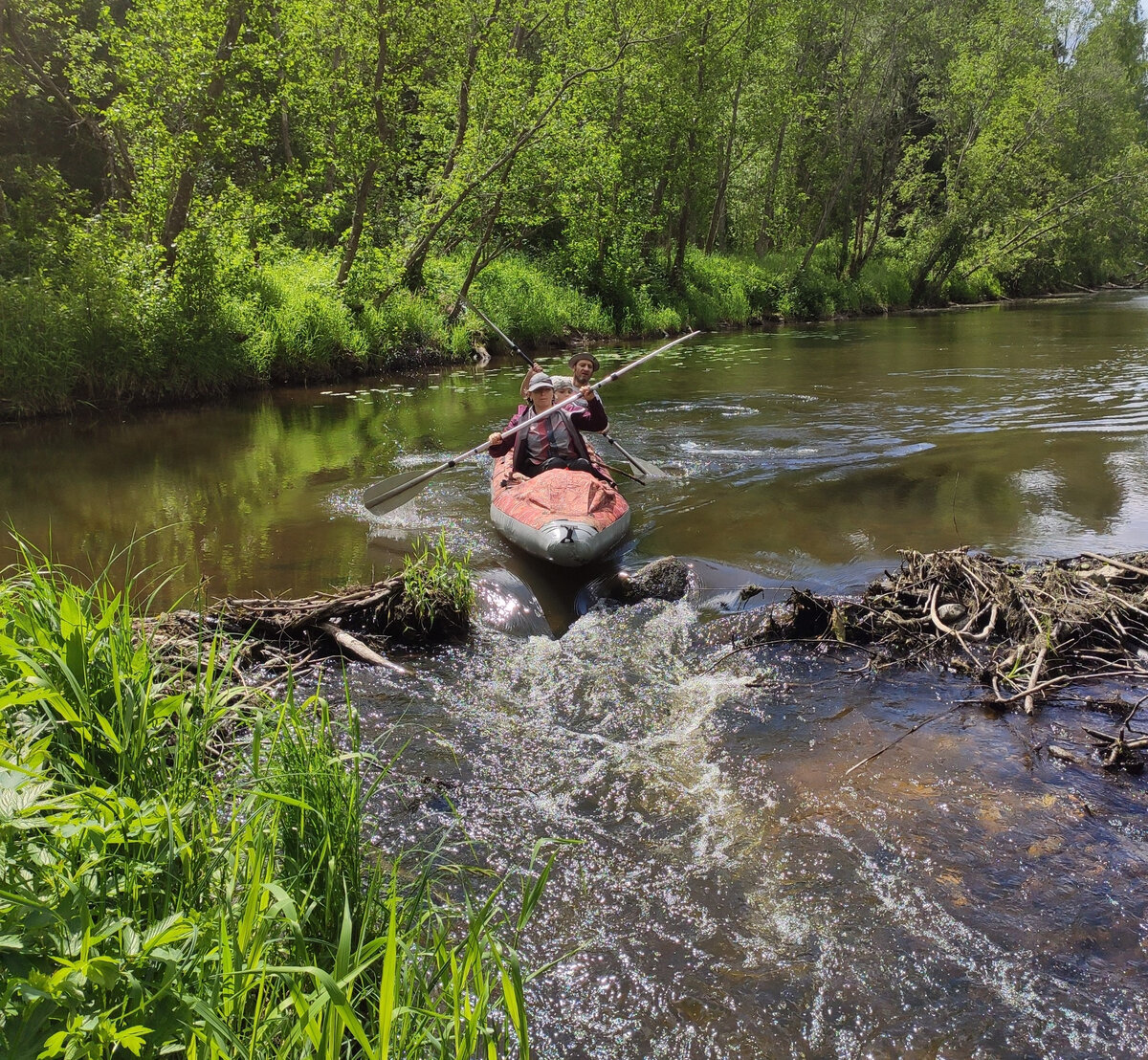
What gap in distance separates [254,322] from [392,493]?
25.9ft

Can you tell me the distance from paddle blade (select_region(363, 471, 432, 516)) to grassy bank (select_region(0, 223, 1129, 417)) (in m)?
6.36

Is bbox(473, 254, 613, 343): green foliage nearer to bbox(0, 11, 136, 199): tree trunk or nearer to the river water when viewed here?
bbox(0, 11, 136, 199): tree trunk

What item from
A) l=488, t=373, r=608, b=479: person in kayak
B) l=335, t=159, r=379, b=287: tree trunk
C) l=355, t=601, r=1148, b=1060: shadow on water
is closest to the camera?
l=355, t=601, r=1148, b=1060: shadow on water

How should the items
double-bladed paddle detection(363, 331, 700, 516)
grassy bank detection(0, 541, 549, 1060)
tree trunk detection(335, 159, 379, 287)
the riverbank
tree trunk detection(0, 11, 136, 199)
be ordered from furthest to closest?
tree trunk detection(335, 159, 379, 287)
tree trunk detection(0, 11, 136, 199)
the riverbank
double-bladed paddle detection(363, 331, 700, 516)
grassy bank detection(0, 541, 549, 1060)

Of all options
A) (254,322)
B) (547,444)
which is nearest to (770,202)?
(254,322)

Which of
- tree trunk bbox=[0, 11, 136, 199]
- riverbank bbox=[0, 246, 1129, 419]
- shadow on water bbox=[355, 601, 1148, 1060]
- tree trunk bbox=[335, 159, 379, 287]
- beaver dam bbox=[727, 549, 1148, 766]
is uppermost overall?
tree trunk bbox=[0, 11, 136, 199]

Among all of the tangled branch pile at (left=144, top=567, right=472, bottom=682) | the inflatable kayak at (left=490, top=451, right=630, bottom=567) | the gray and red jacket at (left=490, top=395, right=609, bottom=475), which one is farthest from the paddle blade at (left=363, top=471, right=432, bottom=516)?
the tangled branch pile at (left=144, top=567, right=472, bottom=682)

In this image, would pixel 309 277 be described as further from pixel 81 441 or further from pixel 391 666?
pixel 391 666

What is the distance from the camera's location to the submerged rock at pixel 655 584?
19.0 feet

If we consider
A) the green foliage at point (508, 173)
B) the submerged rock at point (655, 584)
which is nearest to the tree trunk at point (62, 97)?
the green foliage at point (508, 173)

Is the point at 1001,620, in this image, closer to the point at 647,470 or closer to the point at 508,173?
the point at 647,470

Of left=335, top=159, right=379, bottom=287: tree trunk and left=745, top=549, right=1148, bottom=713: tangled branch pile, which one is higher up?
left=335, top=159, right=379, bottom=287: tree trunk

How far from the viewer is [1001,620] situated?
4.60 meters

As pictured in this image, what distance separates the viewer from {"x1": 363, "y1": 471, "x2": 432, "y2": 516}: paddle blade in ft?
23.6
